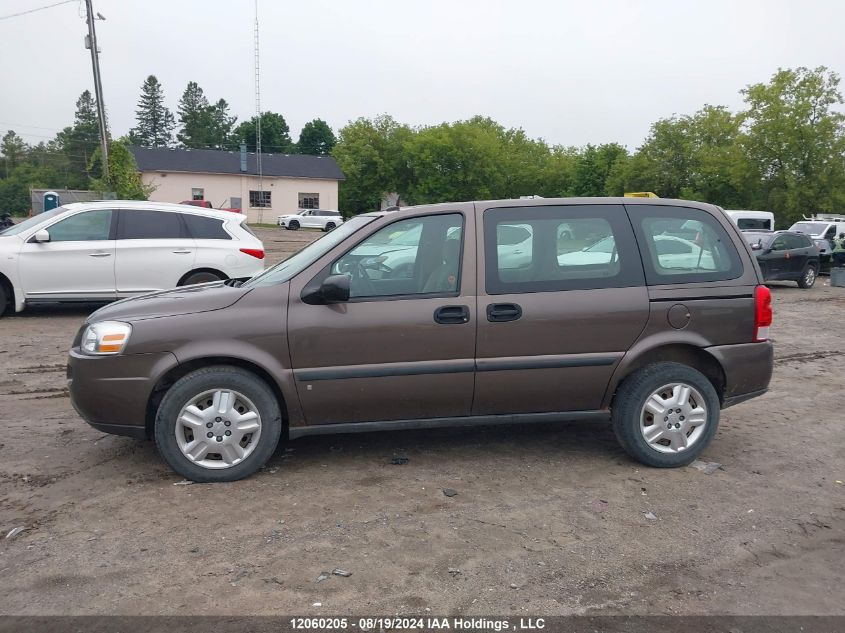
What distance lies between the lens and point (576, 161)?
240 feet

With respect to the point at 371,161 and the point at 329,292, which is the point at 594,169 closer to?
the point at 371,161

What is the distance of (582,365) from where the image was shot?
4.88 metres

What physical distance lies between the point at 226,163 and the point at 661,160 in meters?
33.4

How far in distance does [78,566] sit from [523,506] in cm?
241

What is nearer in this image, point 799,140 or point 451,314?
point 451,314

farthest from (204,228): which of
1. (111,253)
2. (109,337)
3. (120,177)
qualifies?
(120,177)

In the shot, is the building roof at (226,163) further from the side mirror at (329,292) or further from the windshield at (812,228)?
the side mirror at (329,292)

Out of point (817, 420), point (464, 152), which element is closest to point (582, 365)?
point (817, 420)

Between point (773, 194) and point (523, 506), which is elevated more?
point (773, 194)

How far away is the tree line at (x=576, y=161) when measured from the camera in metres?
42.1

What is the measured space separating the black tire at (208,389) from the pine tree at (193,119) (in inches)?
4342

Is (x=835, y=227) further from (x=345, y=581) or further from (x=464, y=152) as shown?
(x=464, y=152)

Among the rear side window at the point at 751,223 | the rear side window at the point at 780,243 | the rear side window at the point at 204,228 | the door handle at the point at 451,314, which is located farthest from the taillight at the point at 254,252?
the rear side window at the point at 751,223

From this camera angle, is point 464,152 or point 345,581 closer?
point 345,581
